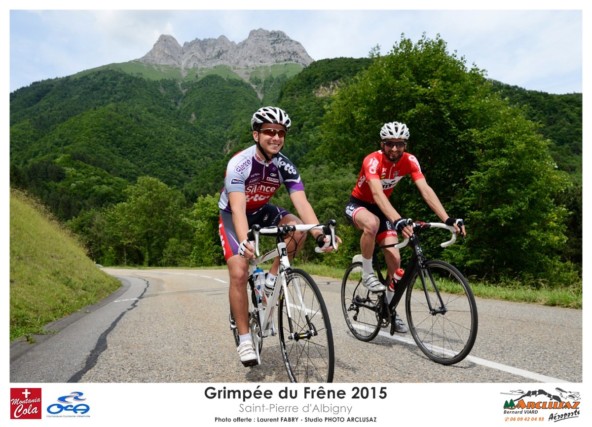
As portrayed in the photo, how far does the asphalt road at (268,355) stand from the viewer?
3.31 m

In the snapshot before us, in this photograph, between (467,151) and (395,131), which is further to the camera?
(467,151)

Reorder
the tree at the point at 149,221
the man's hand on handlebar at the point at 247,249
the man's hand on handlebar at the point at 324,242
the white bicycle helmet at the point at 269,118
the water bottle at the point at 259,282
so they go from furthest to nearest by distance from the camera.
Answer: the tree at the point at 149,221 → the water bottle at the point at 259,282 → the white bicycle helmet at the point at 269,118 → the man's hand on handlebar at the point at 324,242 → the man's hand on handlebar at the point at 247,249

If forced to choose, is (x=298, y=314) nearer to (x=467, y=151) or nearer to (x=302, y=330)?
(x=302, y=330)

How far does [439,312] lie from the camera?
12.8ft

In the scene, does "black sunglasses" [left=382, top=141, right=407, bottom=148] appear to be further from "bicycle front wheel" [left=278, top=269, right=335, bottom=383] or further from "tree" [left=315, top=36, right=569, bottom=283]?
"tree" [left=315, top=36, right=569, bottom=283]

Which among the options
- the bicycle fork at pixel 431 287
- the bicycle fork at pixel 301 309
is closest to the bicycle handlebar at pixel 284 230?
the bicycle fork at pixel 301 309

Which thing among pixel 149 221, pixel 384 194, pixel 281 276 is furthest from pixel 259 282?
pixel 149 221

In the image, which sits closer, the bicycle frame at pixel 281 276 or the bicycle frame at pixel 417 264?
the bicycle frame at pixel 281 276

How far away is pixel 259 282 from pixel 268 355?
955mm

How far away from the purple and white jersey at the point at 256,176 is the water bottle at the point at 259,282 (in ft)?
2.34

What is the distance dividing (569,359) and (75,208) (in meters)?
114

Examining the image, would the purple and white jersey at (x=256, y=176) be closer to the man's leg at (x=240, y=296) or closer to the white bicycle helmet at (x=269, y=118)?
the white bicycle helmet at (x=269, y=118)
